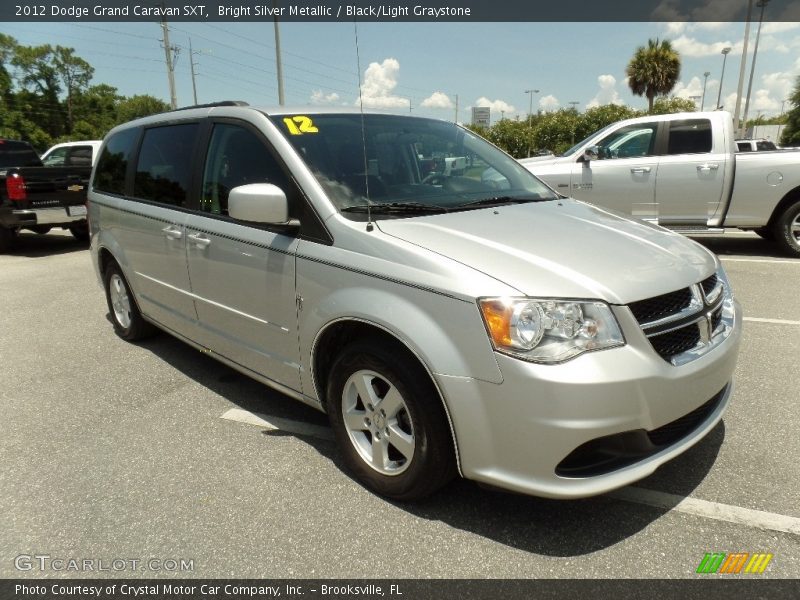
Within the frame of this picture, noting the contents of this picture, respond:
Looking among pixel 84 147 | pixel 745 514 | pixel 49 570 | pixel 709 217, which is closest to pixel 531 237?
pixel 745 514

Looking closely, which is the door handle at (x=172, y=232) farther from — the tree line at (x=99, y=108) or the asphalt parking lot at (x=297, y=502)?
the tree line at (x=99, y=108)

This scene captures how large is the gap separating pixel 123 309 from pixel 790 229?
8350 mm

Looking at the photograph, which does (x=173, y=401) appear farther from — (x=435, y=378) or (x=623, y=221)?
(x=623, y=221)

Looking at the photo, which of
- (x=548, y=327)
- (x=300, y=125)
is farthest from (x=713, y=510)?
(x=300, y=125)

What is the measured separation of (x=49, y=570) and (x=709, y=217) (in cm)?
832

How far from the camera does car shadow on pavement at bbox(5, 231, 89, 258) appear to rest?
10.3 m

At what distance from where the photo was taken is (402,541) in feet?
7.72

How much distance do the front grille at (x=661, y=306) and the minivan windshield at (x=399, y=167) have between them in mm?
1066

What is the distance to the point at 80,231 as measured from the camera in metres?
11.1

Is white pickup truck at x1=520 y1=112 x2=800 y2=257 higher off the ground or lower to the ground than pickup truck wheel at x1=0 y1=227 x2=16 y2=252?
higher

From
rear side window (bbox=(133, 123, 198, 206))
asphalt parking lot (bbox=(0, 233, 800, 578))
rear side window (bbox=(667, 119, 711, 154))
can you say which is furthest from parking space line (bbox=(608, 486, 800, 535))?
rear side window (bbox=(667, 119, 711, 154))

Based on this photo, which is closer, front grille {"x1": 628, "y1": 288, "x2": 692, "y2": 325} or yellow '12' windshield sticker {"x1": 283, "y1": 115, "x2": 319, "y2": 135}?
front grille {"x1": 628, "y1": 288, "x2": 692, "y2": 325}

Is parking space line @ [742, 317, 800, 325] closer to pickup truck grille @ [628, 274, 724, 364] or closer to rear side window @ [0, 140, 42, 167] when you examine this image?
pickup truck grille @ [628, 274, 724, 364]

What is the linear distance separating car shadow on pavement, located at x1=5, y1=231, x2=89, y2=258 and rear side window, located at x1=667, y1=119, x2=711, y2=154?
10318 mm
